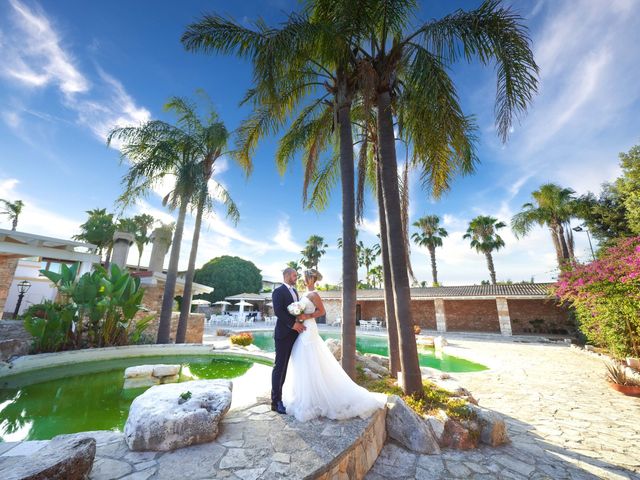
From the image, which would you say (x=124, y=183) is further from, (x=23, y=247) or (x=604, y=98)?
(x=604, y=98)

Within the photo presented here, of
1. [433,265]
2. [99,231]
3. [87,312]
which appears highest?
[99,231]

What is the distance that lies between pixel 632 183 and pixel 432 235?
62.7ft

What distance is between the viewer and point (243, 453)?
2.45m

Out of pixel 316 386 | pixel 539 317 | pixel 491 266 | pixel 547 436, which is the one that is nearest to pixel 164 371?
pixel 316 386

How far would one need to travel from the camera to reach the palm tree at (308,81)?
15.4 ft

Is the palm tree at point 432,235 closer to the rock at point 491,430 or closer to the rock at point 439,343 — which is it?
the rock at point 439,343

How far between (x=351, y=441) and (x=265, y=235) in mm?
15520

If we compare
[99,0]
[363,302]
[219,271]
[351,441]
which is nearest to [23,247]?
[99,0]

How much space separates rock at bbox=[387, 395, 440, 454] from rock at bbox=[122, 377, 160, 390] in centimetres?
535

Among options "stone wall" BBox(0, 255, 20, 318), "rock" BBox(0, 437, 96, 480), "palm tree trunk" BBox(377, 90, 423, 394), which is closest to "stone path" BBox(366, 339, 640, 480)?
"palm tree trunk" BBox(377, 90, 423, 394)

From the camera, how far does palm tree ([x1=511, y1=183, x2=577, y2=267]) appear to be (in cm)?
1900

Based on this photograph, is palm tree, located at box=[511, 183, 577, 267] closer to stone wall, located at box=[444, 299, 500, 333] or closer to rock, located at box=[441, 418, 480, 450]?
stone wall, located at box=[444, 299, 500, 333]

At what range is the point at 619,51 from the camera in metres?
5.83

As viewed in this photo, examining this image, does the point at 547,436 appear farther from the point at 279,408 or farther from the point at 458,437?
the point at 279,408
